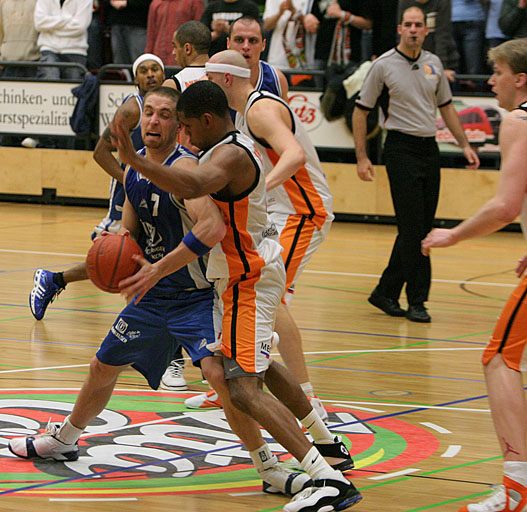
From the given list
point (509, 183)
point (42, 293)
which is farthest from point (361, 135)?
point (509, 183)

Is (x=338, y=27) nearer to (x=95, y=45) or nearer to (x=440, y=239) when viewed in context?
(x=95, y=45)

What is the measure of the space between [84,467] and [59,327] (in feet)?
11.2

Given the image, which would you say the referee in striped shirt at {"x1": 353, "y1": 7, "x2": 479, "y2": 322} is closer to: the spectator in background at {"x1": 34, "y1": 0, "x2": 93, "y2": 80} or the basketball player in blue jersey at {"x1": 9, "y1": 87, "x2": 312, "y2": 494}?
the basketball player in blue jersey at {"x1": 9, "y1": 87, "x2": 312, "y2": 494}

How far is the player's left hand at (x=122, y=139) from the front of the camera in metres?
3.71

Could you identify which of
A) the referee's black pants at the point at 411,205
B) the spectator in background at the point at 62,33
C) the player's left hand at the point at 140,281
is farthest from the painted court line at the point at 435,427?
the spectator in background at the point at 62,33

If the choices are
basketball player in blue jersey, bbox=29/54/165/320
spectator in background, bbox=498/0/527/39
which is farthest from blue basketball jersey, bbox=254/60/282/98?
spectator in background, bbox=498/0/527/39

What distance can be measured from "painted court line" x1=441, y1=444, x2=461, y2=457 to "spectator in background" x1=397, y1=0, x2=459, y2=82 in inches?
319

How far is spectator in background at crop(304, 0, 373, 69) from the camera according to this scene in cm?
1362

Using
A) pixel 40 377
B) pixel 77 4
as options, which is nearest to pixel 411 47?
pixel 40 377

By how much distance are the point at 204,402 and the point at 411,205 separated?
367 cm

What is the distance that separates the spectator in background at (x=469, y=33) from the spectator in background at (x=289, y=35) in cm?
199

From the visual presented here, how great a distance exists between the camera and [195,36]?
6785 mm

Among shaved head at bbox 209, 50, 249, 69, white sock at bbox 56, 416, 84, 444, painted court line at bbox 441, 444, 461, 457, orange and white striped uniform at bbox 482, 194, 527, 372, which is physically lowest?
painted court line at bbox 441, 444, 461, 457

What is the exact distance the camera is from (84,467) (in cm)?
459
